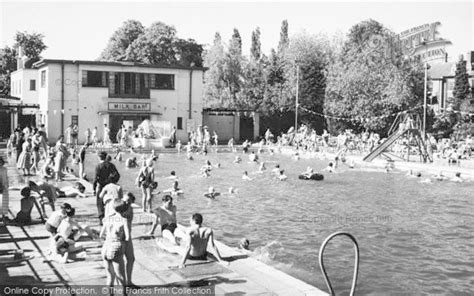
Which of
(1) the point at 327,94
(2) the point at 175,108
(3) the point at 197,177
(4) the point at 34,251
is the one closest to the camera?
(4) the point at 34,251

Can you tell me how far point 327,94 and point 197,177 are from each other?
29538 millimetres

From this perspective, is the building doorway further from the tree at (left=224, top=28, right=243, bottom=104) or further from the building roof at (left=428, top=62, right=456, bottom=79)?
the building roof at (left=428, top=62, right=456, bottom=79)

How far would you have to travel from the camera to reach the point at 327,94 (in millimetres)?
53781

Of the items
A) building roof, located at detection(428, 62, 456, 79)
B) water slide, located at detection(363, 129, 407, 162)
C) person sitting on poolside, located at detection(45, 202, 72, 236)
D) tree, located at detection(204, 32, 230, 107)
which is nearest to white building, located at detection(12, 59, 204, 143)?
tree, located at detection(204, 32, 230, 107)

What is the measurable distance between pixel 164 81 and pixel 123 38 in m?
23.0

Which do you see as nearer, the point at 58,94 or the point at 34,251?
the point at 34,251

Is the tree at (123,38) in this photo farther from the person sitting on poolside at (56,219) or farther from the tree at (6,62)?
the person sitting on poolside at (56,219)

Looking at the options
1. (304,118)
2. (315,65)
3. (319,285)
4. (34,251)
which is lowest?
(319,285)

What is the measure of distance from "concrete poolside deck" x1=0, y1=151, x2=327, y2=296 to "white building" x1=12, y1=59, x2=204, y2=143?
3275 cm

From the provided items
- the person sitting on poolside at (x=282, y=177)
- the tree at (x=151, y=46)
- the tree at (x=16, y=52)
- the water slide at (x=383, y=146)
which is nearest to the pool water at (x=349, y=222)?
the person sitting on poolside at (x=282, y=177)

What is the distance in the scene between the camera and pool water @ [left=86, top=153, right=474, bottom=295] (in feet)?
39.3

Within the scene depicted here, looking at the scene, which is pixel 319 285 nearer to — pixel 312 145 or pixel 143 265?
pixel 143 265

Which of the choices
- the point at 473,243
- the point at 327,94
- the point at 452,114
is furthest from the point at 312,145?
the point at 473,243

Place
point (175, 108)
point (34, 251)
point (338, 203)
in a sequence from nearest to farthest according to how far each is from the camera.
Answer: point (34, 251) < point (338, 203) < point (175, 108)
